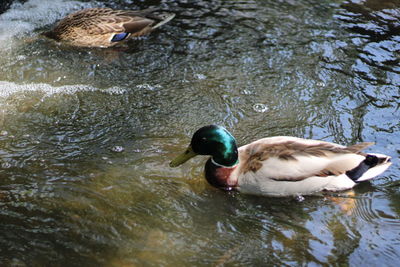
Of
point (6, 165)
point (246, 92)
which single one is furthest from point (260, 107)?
point (6, 165)

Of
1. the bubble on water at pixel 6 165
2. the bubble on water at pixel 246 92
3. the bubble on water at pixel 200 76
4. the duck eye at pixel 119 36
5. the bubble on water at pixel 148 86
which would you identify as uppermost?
the duck eye at pixel 119 36

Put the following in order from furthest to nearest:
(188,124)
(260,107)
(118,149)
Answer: (260,107) < (188,124) < (118,149)

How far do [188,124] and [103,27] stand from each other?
277 centimetres

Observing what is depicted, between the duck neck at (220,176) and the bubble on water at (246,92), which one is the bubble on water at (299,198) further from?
the bubble on water at (246,92)

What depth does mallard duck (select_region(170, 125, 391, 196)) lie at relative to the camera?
484cm

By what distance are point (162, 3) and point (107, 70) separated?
2245mm

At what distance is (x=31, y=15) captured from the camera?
8.80 meters

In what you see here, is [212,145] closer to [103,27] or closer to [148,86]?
[148,86]

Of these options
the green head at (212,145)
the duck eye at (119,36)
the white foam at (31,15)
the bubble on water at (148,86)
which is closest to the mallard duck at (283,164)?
the green head at (212,145)

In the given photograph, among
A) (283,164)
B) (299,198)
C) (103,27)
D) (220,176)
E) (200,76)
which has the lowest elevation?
(299,198)

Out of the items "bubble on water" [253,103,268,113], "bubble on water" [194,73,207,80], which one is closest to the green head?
"bubble on water" [253,103,268,113]

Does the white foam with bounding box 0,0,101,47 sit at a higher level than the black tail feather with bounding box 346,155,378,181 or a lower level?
higher

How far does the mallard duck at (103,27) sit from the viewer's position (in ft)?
25.5

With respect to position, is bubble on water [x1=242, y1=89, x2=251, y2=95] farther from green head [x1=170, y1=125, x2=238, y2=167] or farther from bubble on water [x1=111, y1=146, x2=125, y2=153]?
bubble on water [x1=111, y1=146, x2=125, y2=153]
